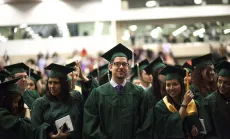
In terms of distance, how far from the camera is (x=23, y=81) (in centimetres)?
566

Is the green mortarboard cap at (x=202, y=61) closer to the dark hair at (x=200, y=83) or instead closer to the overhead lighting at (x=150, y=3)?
the dark hair at (x=200, y=83)

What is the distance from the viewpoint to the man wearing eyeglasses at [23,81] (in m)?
5.50

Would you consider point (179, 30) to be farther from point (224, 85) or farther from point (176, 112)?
point (176, 112)

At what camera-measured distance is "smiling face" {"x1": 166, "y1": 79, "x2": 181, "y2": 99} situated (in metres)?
4.50

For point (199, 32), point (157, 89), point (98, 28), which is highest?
point (98, 28)

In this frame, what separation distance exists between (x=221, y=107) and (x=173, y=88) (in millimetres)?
669

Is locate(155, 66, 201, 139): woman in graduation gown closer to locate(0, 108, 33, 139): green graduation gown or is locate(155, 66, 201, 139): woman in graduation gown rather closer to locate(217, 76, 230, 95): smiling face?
locate(217, 76, 230, 95): smiling face

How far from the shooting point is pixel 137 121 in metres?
4.36

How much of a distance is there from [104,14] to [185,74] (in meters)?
12.3

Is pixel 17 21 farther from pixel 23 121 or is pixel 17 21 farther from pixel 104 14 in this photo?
pixel 23 121

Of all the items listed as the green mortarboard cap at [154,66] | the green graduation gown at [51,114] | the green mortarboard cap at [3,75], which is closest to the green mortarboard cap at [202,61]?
the green mortarboard cap at [154,66]

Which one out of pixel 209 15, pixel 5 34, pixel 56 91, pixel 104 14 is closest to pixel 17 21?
pixel 5 34

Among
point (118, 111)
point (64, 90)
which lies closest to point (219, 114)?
point (118, 111)

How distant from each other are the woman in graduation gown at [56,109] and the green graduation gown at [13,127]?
0.11m
